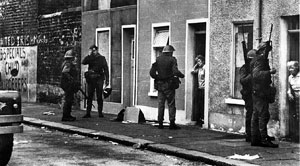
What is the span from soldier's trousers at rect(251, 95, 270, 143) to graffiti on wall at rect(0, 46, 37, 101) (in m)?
16.5

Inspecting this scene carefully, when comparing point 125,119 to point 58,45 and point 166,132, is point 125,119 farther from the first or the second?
point 58,45

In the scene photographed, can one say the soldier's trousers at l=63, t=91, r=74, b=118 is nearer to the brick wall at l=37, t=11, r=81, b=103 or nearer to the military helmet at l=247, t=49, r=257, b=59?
the brick wall at l=37, t=11, r=81, b=103

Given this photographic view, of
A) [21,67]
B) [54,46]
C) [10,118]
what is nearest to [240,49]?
[10,118]

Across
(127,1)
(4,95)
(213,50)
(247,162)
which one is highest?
(127,1)

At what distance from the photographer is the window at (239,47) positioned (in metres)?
16.2

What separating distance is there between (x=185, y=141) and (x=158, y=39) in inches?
237

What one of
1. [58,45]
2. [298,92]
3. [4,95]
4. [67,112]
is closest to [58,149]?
[4,95]

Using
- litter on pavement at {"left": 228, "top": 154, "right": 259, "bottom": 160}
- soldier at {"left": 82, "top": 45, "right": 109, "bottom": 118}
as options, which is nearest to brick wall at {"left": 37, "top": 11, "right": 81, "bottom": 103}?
soldier at {"left": 82, "top": 45, "right": 109, "bottom": 118}

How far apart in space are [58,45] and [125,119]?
802 centimetres

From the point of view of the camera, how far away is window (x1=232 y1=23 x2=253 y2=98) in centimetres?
1616

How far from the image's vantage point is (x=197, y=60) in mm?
18000

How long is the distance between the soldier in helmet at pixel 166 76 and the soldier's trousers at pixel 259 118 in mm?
3828

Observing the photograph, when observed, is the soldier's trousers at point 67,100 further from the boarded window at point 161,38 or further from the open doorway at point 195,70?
the open doorway at point 195,70

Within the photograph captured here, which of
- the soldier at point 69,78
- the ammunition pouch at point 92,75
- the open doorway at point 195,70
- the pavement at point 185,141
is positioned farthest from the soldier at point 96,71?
the open doorway at point 195,70
